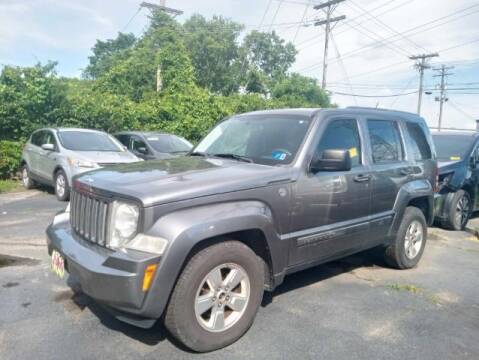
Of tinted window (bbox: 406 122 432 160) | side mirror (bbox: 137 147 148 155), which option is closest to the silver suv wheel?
tinted window (bbox: 406 122 432 160)

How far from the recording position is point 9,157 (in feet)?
38.4

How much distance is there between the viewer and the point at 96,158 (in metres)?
8.98

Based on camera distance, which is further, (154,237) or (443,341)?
(443,341)

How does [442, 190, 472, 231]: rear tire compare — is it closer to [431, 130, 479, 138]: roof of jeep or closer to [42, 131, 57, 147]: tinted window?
[431, 130, 479, 138]: roof of jeep

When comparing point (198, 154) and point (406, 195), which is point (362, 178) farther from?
point (198, 154)

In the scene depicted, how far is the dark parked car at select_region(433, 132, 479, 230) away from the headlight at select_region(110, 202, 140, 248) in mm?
6463

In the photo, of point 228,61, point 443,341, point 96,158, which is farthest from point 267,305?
point 228,61

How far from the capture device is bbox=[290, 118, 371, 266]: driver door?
3773mm

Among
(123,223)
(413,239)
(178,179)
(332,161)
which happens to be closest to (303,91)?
(413,239)

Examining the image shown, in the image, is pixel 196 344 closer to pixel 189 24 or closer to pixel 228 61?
pixel 228 61

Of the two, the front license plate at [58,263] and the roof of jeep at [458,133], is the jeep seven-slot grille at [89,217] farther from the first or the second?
the roof of jeep at [458,133]

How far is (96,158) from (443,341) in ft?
24.5

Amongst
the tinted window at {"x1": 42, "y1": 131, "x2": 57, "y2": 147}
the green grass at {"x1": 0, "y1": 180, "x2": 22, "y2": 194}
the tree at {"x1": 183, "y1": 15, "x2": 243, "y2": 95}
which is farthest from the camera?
the tree at {"x1": 183, "y1": 15, "x2": 243, "y2": 95}

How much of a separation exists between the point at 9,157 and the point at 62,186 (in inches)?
143
